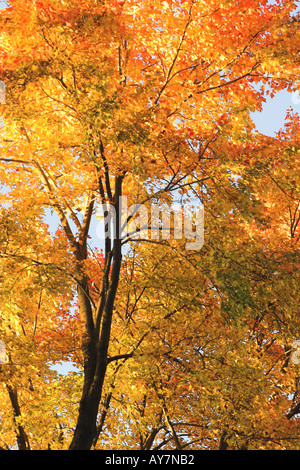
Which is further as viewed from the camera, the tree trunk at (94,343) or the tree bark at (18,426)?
the tree bark at (18,426)

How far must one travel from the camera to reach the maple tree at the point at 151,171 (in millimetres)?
8562

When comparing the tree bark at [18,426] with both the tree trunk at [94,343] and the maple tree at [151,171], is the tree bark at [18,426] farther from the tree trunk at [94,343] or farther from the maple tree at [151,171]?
the tree trunk at [94,343]

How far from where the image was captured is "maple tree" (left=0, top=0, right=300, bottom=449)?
8.56 metres

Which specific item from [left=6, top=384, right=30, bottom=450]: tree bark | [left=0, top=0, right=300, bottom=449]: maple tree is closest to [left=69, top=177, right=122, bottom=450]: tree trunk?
[left=0, top=0, right=300, bottom=449]: maple tree

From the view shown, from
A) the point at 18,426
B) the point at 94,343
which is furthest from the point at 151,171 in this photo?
the point at 18,426

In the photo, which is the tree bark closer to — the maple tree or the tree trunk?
the maple tree

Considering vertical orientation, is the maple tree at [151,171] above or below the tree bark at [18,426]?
above

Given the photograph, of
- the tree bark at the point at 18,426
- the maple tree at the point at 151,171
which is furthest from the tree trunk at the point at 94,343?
the tree bark at the point at 18,426

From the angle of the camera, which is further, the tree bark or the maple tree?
the tree bark

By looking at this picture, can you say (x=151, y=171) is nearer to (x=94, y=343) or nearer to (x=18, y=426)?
(x=94, y=343)

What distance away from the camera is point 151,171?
9.34 metres

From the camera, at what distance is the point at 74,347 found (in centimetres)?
1388

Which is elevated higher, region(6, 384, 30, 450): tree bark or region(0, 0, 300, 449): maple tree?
region(0, 0, 300, 449): maple tree

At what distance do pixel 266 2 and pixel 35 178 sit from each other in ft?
22.4
